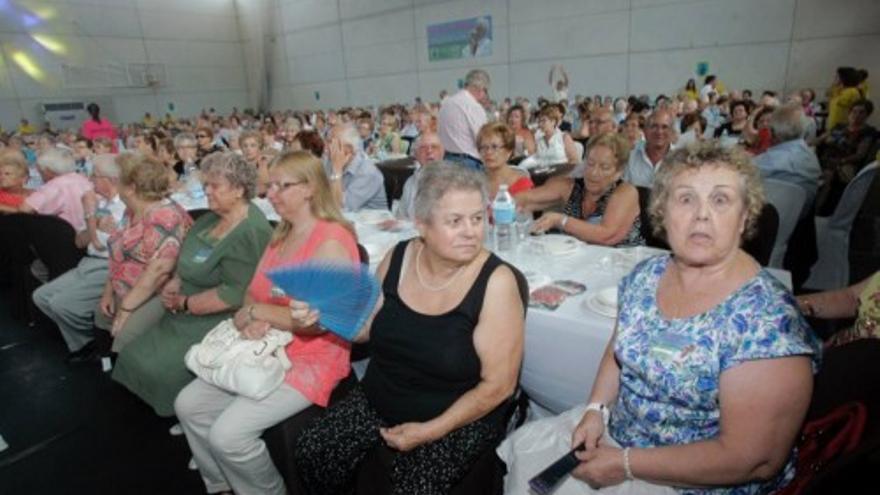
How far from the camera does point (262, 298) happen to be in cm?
234

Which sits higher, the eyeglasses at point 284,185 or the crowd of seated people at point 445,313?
the eyeglasses at point 284,185

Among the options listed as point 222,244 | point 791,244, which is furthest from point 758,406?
point 791,244

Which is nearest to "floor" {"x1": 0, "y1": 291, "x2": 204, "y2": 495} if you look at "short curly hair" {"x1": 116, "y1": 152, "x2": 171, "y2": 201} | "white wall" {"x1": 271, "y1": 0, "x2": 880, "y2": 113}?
"short curly hair" {"x1": 116, "y1": 152, "x2": 171, "y2": 201}

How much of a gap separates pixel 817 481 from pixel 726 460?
20 cm

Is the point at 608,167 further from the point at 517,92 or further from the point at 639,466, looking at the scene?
the point at 517,92

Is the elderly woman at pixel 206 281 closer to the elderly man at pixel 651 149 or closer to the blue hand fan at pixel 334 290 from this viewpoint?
the blue hand fan at pixel 334 290

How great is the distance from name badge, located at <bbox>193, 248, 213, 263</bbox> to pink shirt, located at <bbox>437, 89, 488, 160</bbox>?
10.3 ft

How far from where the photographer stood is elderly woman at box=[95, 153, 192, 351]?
2.81 m

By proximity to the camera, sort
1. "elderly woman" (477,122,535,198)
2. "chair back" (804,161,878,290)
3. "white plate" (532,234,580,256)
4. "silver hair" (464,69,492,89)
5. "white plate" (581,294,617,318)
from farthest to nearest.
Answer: "silver hair" (464,69,492,89), "elderly woman" (477,122,535,198), "chair back" (804,161,878,290), "white plate" (532,234,580,256), "white plate" (581,294,617,318)

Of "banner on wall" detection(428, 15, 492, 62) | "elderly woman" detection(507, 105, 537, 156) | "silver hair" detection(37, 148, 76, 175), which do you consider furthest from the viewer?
"banner on wall" detection(428, 15, 492, 62)

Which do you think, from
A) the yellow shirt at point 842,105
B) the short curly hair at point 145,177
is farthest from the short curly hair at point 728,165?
the yellow shirt at point 842,105

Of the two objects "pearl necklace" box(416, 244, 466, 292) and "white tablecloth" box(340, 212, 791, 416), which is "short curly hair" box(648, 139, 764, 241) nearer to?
"white tablecloth" box(340, 212, 791, 416)

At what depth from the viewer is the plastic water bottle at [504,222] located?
8.76 feet

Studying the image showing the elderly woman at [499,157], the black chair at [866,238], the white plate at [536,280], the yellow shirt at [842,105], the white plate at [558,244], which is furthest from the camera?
the yellow shirt at [842,105]
